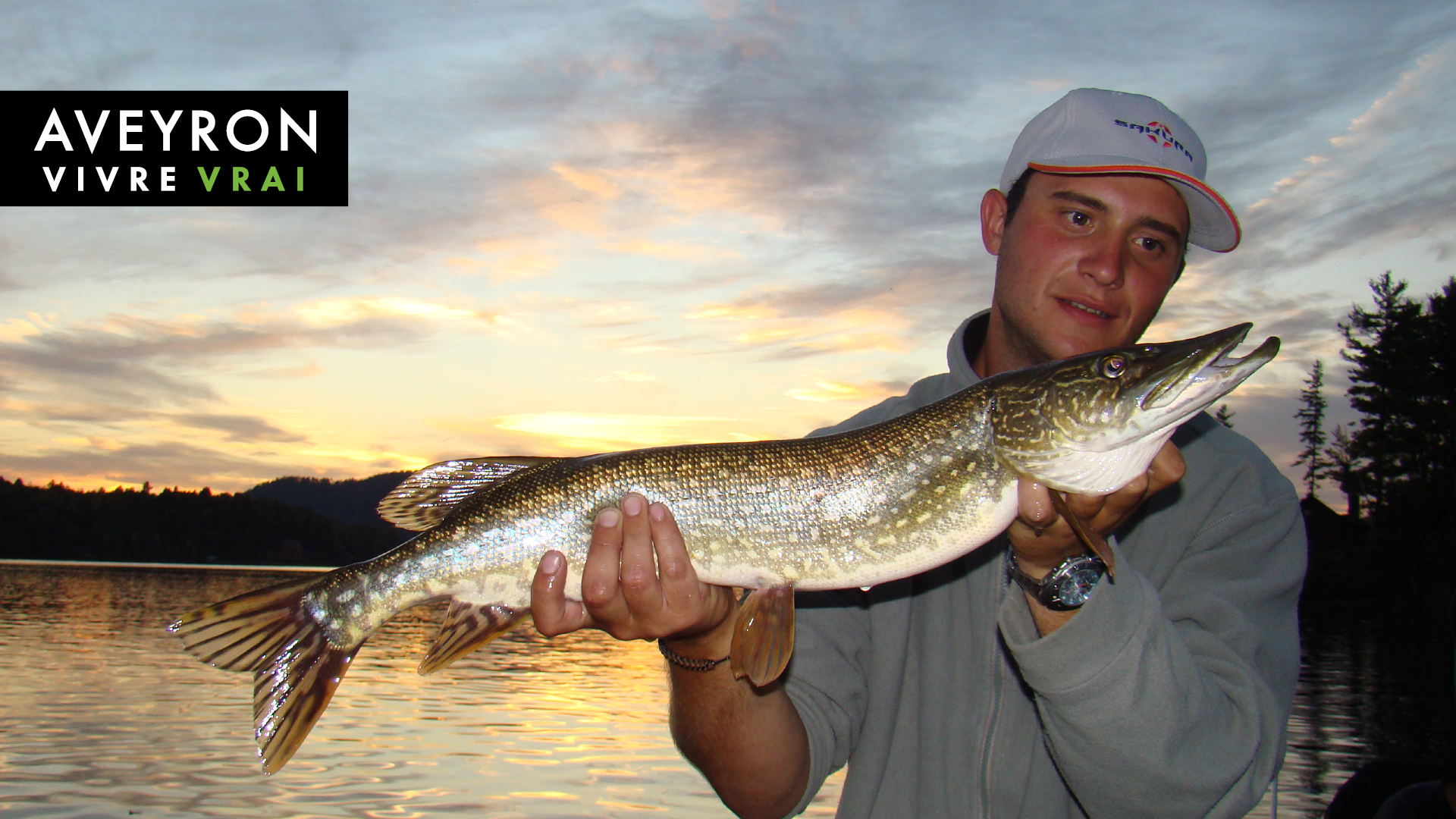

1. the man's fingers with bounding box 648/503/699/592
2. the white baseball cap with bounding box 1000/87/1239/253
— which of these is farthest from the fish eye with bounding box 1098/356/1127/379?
the man's fingers with bounding box 648/503/699/592

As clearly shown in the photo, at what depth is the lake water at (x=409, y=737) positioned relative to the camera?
12578mm

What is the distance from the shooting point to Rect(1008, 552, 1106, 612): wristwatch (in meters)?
2.49

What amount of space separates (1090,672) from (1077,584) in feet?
0.72

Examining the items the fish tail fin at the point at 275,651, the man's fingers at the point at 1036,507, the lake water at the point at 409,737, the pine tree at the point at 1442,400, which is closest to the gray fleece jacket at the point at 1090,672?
the man's fingers at the point at 1036,507

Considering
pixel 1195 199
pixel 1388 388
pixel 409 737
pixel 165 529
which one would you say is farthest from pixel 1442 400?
pixel 165 529

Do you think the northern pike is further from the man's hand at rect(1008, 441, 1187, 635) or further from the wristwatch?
the wristwatch

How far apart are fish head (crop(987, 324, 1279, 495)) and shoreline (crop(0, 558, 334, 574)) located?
89.2m

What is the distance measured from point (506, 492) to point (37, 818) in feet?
39.3

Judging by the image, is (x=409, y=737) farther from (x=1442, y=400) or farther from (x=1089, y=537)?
(x=1442, y=400)

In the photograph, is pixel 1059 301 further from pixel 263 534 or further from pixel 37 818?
pixel 263 534

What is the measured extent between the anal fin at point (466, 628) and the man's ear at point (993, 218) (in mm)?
2284

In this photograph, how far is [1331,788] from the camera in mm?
13289

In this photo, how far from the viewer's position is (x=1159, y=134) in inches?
135

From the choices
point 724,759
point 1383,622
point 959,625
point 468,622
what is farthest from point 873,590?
point 1383,622
